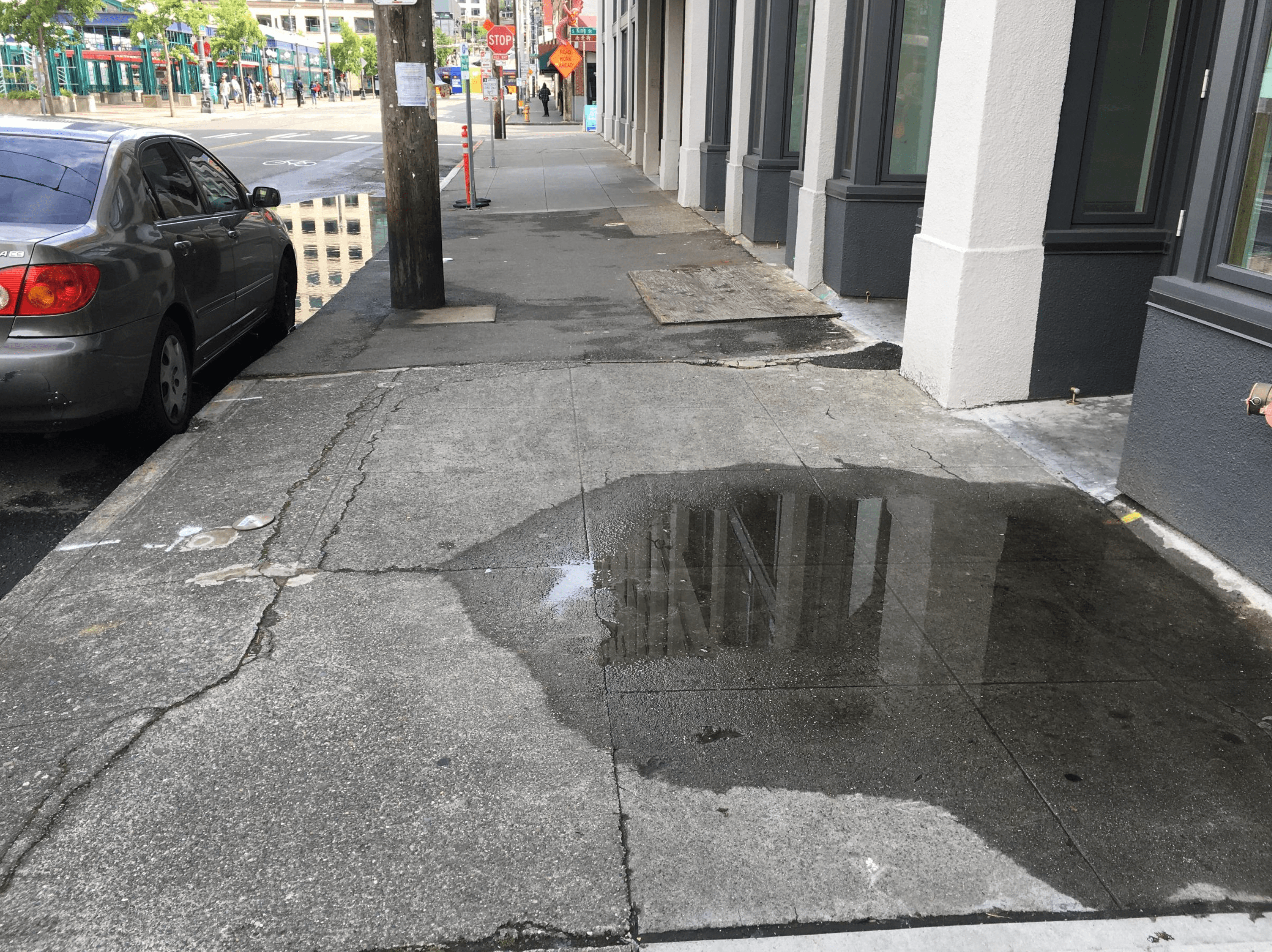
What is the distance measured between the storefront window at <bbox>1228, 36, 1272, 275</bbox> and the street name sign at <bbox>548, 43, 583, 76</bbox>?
1464 inches

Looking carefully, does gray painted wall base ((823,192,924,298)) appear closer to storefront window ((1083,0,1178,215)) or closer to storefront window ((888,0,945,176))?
storefront window ((888,0,945,176))

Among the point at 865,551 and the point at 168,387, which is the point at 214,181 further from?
the point at 865,551

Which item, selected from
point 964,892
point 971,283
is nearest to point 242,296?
point 971,283

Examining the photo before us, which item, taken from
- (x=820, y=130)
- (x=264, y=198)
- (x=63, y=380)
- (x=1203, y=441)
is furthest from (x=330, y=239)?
(x=1203, y=441)

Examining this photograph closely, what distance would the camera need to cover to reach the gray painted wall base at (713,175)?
1653cm

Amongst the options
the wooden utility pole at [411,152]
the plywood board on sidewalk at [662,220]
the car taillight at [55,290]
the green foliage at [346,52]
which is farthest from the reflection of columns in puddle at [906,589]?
the green foliage at [346,52]

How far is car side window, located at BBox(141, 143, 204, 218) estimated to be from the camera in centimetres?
642

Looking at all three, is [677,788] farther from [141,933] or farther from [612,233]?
[612,233]

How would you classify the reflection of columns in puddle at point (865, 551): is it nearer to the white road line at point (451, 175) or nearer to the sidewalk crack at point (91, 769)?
the sidewalk crack at point (91, 769)

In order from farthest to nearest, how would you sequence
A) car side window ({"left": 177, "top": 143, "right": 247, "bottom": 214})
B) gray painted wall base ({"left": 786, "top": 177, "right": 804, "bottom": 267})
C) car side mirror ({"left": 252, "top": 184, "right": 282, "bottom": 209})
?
gray painted wall base ({"left": 786, "top": 177, "right": 804, "bottom": 267}), car side mirror ({"left": 252, "top": 184, "right": 282, "bottom": 209}), car side window ({"left": 177, "top": 143, "right": 247, "bottom": 214})

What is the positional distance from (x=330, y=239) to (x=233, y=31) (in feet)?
239

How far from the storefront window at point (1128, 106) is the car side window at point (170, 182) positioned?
219 inches

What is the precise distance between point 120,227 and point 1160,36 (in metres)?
6.02

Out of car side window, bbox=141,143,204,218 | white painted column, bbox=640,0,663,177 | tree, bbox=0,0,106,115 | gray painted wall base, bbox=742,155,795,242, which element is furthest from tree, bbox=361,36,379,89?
car side window, bbox=141,143,204,218
